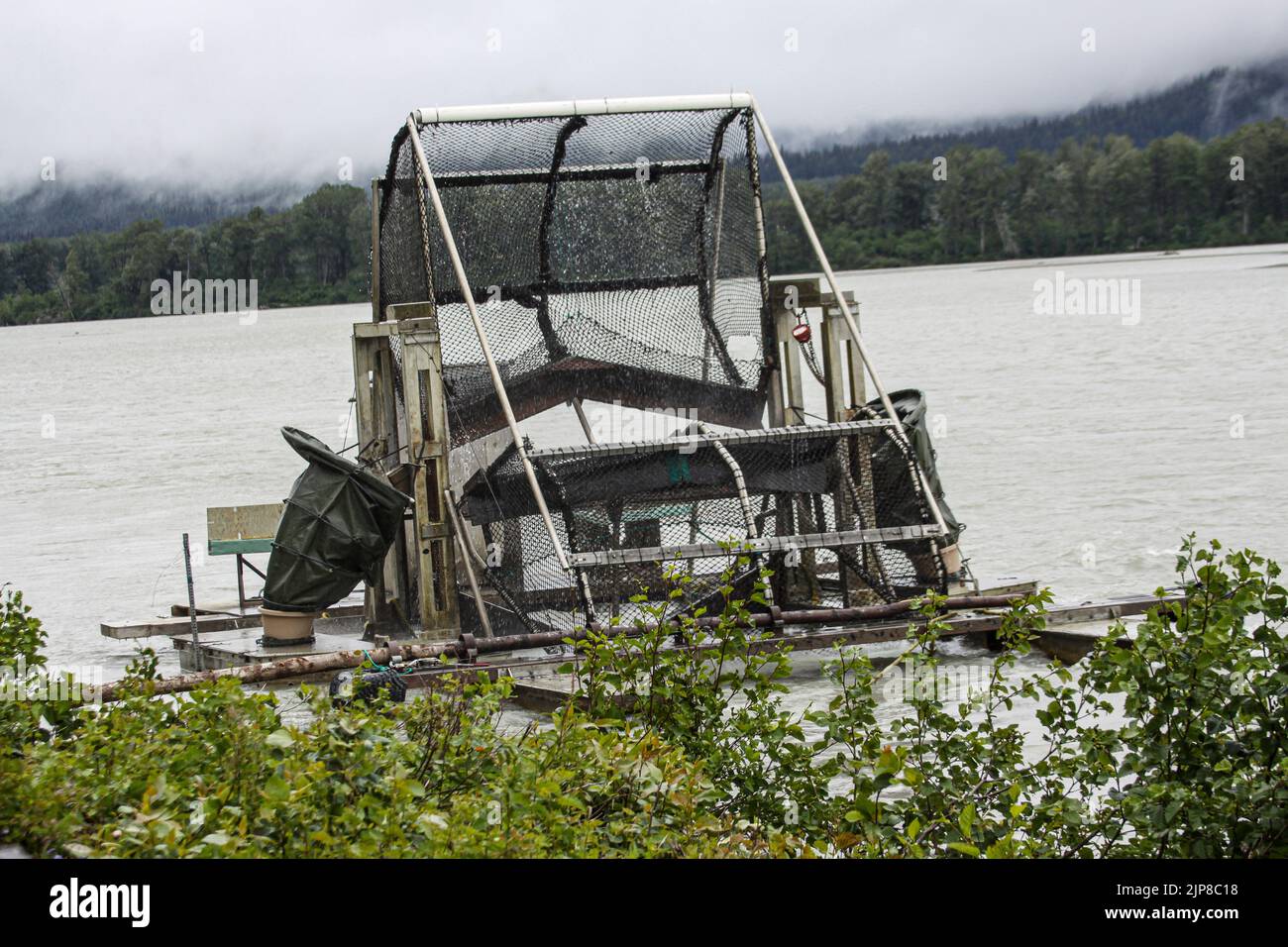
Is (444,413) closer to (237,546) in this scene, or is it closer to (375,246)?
(375,246)

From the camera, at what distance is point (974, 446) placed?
36281 mm

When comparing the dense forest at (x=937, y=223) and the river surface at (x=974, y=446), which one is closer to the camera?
the river surface at (x=974, y=446)

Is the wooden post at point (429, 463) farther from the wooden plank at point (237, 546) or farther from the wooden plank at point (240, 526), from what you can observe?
the wooden plank at point (240, 526)

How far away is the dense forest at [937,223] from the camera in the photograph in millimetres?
141125

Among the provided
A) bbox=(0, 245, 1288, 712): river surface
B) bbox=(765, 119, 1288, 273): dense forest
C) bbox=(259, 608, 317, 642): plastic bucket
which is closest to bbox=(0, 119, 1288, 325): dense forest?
bbox=(765, 119, 1288, 273): dense forest

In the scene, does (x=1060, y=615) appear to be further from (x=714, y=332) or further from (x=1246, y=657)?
(x=1246, y=657)

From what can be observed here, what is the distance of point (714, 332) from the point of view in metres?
15.3

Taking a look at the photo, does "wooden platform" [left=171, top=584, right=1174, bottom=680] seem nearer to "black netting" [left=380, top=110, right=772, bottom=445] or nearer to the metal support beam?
the metal support beam

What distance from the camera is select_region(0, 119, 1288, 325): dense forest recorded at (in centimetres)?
14112

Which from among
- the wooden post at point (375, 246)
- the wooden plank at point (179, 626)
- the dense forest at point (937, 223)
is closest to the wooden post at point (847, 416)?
the wooden post at point (375, 246)

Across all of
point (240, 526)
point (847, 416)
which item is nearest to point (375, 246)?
point (240, 526)

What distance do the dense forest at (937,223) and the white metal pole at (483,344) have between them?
119074 mm
